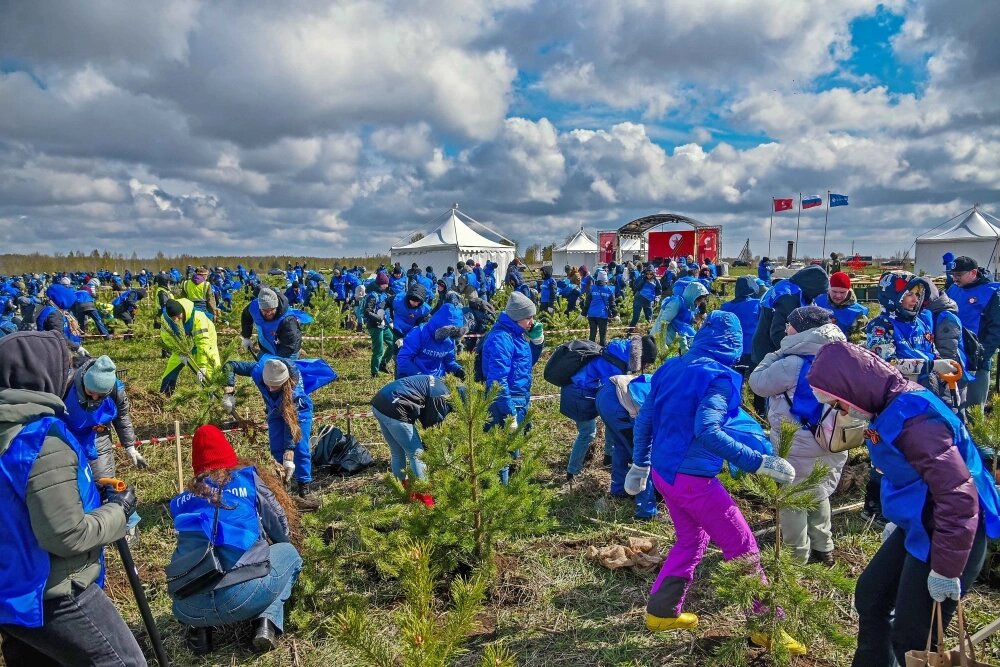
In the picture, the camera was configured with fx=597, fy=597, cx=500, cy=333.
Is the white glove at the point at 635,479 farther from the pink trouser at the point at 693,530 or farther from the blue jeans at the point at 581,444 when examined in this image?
the blue jeans at the point at 581,444

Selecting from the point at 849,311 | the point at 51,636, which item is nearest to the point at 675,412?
the point at 51,636

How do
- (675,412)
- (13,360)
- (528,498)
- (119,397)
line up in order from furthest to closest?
(119,397) → (528,498) → (675,412) → (13,360)

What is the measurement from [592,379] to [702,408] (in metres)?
2.35

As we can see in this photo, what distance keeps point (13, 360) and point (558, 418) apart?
6.16 meters

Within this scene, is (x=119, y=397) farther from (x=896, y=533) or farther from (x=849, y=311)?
(x=849, y=311)

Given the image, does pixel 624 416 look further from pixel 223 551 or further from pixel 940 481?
pixel 223 551

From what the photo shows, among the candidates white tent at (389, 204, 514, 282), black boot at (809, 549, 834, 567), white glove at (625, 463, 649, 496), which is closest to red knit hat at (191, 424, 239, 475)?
white glove at (625, 463, 649, 496)

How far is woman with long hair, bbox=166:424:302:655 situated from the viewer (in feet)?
10.1

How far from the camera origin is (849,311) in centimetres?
552

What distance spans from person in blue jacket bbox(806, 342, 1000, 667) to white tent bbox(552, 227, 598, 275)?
36.9 meters

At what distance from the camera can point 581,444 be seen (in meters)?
5.43

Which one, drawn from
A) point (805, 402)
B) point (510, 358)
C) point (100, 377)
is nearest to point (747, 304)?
point (510, 358)

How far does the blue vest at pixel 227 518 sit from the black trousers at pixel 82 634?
0.76m

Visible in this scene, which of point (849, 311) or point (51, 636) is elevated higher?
point (849, 311)
